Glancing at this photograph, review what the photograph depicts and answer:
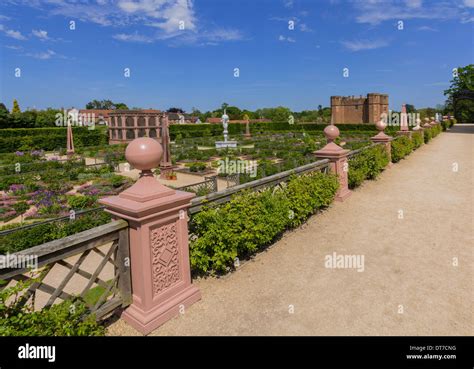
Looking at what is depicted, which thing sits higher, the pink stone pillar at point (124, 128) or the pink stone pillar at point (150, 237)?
the pink stone pillar at point (124, 128)

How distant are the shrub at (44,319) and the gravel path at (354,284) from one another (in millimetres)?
488

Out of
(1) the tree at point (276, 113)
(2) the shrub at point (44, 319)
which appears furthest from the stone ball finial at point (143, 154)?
(1) the tree at point (276, 113)

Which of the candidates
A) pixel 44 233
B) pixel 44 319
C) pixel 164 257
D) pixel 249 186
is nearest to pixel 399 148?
pixel 249 186

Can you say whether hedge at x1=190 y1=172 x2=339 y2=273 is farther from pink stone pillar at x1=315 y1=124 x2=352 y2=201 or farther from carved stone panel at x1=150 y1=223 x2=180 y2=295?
pink stone pillar at x1=315 y1=124 x2=352 y2=201

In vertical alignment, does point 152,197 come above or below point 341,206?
above

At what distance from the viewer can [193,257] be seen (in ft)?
13.4

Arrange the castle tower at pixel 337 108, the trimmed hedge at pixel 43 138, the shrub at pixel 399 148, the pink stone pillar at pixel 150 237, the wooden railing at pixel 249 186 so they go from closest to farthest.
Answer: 1. the pink stone pillar at pixel 150 237
2. the wooden railing at pixel 249 186
3. the shrub at pixel 399 148
4. the trimmed hedge at pixel 43 138
5. the castle tower at pixel 337 108

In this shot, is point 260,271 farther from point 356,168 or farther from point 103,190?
point 103,190

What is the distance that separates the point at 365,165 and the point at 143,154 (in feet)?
25.9

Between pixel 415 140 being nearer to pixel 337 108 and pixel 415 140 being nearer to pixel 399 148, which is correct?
pixel 399 148

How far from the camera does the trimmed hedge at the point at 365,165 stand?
8.72 meters

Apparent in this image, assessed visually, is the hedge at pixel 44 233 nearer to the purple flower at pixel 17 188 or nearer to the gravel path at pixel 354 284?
the gravel path at pixel 354 284

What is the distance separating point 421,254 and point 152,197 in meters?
4.11
